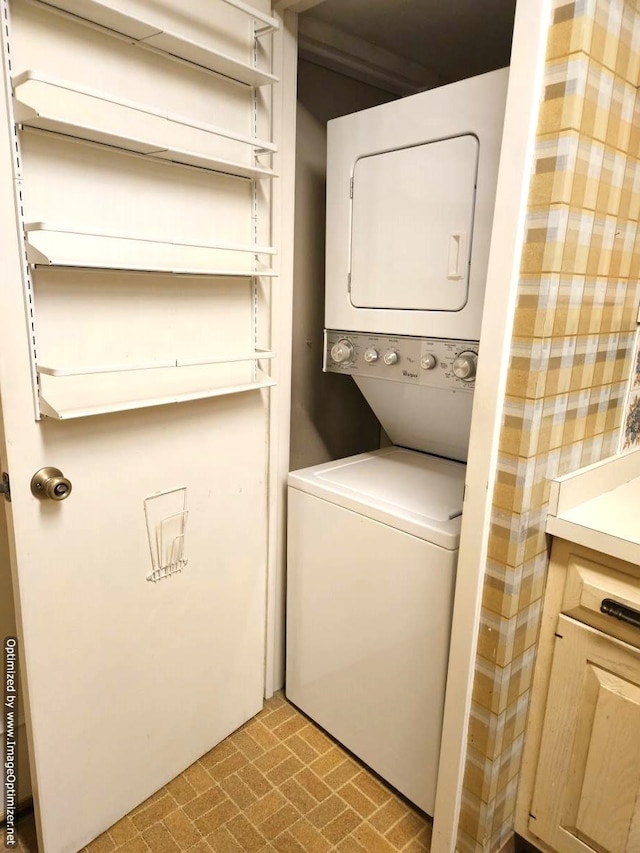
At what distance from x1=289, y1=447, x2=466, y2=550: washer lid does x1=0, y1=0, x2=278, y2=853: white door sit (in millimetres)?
246

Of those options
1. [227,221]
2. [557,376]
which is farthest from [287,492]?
[557,376]

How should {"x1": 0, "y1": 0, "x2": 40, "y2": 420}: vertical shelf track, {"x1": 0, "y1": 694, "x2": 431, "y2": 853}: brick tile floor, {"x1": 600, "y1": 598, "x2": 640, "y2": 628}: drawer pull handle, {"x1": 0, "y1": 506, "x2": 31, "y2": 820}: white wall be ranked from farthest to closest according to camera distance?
{"x1": 0, "y1": 694, "x2": 431, "y2": 853}: brick tile floor < {"x1": 0, "y1": 506, "x2": 31, "y2": 820}: white wall < {"x1": 600, "y1": 598, "x2": 640, "y2": 628}: drawer pull handle < {"x1": 0, "y1": 0, "x2": 40, "y2": 420}: vertical shelf track

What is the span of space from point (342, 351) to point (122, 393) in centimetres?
69

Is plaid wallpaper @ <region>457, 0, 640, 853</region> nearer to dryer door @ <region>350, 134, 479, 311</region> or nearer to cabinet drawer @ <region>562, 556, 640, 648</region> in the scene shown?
cabinet drawer @ <region>562, 556, 640, 648</region>

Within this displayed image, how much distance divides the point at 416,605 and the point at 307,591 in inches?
18.1

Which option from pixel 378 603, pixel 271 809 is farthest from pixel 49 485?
pixel 271 809

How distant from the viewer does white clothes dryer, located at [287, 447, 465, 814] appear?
4.86 feet

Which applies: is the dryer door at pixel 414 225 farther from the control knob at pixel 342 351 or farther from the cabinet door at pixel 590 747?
the cabinet door at pixel 590 747

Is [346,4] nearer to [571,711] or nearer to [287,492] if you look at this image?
[287,492]

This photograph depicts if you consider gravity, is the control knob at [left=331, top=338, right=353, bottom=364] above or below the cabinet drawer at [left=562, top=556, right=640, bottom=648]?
above

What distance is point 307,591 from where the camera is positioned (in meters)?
1.85

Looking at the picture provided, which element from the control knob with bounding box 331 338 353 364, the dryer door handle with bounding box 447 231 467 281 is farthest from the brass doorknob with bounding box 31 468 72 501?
the dryer door handle with bounding box 447 231 467 281

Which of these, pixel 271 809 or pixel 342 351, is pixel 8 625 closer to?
pixel 271 809

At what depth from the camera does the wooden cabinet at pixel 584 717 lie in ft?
4.02
